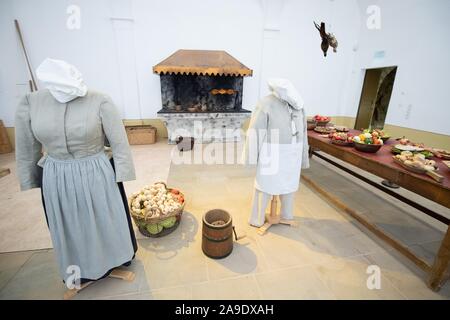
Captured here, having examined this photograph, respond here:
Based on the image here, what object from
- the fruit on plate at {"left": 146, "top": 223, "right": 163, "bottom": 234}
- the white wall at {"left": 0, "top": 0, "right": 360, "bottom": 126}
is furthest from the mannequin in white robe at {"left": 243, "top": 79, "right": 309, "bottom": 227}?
the white wall at {"left": 0, "top": 0, "right": 360, "bottom": 126}

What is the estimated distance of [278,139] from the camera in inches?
80.1

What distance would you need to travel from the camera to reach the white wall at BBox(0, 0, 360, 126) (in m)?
5.03

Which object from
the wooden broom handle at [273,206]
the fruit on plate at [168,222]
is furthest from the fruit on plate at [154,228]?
the wooden broom handle at [273,206]

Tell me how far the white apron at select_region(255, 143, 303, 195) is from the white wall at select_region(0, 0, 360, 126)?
4.67 m

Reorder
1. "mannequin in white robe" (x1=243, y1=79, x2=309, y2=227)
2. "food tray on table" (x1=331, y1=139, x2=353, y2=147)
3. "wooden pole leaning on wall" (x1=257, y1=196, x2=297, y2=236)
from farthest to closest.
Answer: "food tray on table" (x1=331, y1=139, x2=353, y2=147) < "wooden pole leaning on wall" (x1=257, y1=196, x2=297, y2=236) < "mannequin in white robe" (x1=243, y1=79, x2=309, y2=227)

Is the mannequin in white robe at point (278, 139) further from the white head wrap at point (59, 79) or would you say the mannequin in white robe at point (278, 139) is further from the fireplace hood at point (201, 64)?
the fireplace hood at point (201, 64)

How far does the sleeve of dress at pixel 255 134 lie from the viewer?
6.61 ft

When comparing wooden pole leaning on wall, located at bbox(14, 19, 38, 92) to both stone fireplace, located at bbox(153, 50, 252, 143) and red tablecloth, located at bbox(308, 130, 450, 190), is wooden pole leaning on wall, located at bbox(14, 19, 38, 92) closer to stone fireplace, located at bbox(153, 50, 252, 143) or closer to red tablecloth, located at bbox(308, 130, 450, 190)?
stone fireplace, located at bbox(153, 50, 252, 143)

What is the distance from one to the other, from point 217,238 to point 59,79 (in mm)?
1627

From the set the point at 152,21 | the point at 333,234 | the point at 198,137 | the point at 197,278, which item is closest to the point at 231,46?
the point at 152,21

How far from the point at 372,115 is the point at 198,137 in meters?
5.67

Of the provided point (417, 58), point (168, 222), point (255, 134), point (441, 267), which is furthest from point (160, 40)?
point (441, 267)

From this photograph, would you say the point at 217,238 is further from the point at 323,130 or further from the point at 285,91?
the point at 323,130
